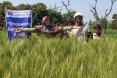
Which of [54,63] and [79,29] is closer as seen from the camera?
[54,63]

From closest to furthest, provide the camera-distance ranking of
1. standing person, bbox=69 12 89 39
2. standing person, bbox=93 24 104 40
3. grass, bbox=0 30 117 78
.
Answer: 1. grass, bbox=0 30 117 78
2. standing person, bbox=69 12 89 39
3. standing person, bbox=93 24 104 40

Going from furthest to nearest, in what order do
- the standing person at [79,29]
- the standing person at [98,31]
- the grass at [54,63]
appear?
the standing person at [98,31] < the standing person at [79,29] < the grass at [54,63]

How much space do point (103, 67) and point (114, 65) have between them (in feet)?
0.48

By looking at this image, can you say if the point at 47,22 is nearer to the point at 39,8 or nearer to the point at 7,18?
the point at 7,18

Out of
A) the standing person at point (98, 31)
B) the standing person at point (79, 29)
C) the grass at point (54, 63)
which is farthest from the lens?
the standing person at point (98, 31)

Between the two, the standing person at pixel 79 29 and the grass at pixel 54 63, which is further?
the standing person at pixel 79 29

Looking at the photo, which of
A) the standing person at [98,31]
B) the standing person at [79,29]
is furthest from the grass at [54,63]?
the standing person at [98,31]

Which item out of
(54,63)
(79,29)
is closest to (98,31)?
(79,29)

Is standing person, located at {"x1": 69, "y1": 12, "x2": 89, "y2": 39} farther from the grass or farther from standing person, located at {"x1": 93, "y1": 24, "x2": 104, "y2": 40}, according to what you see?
the grass

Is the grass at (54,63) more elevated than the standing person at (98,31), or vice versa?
the standing person at (98,31)

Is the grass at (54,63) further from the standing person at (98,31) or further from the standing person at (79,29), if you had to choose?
the standing person at (98,31)

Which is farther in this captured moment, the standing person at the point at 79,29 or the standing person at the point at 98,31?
the standing person at the point at 98,31

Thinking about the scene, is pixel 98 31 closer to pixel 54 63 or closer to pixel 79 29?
pixel 79 29

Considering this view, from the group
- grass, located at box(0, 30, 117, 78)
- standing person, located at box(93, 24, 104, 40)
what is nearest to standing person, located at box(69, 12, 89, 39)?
standing person, located at box(93, 24, 104, 40)
